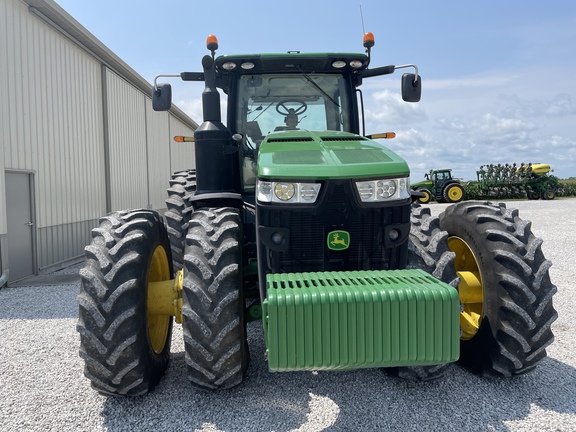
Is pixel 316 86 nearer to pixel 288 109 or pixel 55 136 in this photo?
pixel 288 109

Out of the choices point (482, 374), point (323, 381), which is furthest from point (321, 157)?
point (482, 374)

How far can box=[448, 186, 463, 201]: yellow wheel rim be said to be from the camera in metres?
28.5

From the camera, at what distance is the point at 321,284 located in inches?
105

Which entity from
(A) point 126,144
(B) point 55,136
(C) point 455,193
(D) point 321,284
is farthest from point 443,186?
(D) point 321,284

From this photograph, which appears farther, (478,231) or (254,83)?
(254,83)

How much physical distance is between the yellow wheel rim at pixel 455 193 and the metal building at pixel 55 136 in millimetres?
20545

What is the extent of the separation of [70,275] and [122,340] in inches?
264

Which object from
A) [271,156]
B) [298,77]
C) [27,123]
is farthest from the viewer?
[27,123]

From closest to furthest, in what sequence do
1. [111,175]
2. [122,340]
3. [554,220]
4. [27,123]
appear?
[122,340], [27,123], [111,175], [554,220]

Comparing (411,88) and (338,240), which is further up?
(411,88)

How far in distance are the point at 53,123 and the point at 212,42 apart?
681 cm

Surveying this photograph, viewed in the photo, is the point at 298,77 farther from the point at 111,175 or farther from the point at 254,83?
the point at 111,175

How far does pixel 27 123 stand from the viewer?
8.61 metres

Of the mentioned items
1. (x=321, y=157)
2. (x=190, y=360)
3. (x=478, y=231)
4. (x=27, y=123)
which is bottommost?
(x=190, y=360)
